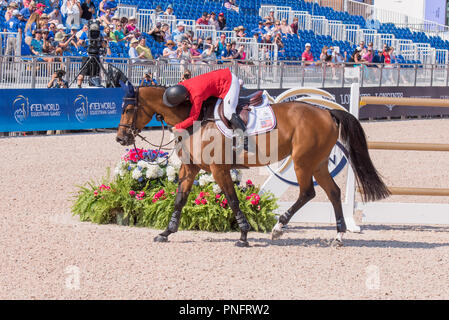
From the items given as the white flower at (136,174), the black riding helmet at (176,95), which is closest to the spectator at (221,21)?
the white flower at (136,174)

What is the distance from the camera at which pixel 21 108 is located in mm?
18391

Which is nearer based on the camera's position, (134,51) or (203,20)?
(134,51)

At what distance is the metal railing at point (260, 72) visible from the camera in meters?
18.7

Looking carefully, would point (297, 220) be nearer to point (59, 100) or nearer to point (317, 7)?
point (59, 100)

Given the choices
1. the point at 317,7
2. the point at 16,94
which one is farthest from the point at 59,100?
the point at 317,7

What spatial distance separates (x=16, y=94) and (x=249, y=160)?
1081cm

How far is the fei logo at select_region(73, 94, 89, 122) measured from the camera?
19.6 meters

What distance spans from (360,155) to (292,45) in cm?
2127

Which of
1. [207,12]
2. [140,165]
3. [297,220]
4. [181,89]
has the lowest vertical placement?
[297,220]

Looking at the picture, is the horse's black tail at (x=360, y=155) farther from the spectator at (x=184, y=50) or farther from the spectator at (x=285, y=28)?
the spectator at (x=285, y=28)

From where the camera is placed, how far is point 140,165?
10102mm

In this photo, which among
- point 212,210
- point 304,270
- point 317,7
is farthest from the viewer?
point 317,7

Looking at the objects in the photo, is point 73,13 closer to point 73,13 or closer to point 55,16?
point 73,13

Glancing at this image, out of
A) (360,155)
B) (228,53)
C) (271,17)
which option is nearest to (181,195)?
(360,155)
